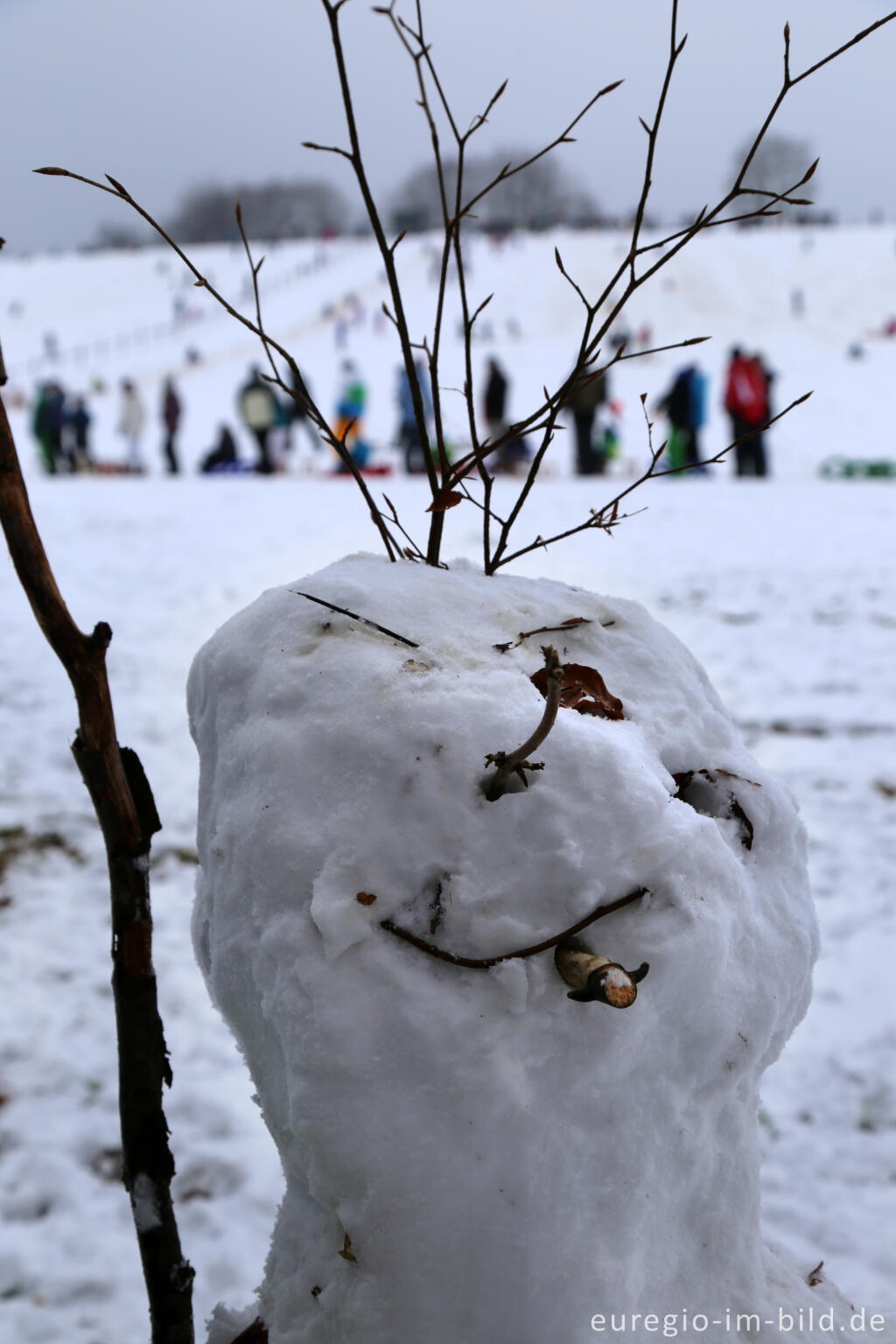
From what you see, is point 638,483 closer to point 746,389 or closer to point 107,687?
point 107,687

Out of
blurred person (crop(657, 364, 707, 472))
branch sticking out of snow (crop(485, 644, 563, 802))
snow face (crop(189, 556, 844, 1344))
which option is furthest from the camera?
blurred person (crop(657, 364, 707, 472))

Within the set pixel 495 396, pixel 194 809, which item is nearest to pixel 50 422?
pixel 495 396

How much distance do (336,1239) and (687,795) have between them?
671 mm

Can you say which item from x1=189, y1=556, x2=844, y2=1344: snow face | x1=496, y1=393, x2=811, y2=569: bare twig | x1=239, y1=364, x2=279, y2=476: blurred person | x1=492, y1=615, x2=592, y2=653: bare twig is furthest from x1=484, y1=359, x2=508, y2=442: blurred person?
x1=189, y1=556, x2=844, y2=1344: snow face

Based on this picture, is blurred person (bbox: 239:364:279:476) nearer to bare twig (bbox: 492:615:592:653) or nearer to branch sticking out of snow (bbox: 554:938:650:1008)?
bare twig (bbox: 492:615:592:653)

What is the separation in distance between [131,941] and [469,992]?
47cm

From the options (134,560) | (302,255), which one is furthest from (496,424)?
(302,255)

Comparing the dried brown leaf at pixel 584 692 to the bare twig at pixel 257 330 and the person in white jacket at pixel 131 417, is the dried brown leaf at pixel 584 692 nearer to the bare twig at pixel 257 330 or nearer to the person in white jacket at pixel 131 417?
the bare twig at pixel 257 330

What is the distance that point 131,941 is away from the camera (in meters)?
1.26

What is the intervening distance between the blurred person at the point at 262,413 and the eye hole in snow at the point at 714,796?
452 inches

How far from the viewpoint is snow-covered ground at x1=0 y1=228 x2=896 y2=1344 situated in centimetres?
216

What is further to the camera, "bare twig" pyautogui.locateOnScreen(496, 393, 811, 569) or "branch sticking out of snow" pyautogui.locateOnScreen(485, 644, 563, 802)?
"bare twig" pyautogui.locateOnScreen(496, 393, 811, 569)

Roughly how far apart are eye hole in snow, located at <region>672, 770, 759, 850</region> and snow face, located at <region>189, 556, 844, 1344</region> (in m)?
0.02

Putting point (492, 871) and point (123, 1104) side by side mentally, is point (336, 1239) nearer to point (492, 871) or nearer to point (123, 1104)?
point (123, 1104)
